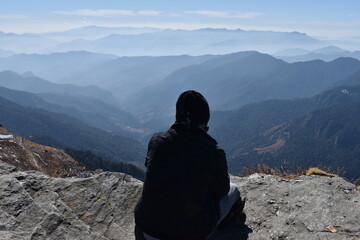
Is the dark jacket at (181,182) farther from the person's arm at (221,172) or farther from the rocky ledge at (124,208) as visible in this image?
the rocky ledge at (124,208)

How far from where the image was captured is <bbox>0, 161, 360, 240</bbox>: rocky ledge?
8414 mm

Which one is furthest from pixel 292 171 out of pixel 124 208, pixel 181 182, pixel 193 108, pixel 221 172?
pixel 181 182

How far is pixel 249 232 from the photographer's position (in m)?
8.75

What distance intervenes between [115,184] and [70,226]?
10.3ft

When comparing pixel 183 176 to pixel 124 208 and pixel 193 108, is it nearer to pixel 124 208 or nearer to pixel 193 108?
pixel 193 108

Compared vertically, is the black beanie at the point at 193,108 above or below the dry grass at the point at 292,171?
above

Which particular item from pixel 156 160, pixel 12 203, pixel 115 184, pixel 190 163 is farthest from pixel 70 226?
pixel 190 163

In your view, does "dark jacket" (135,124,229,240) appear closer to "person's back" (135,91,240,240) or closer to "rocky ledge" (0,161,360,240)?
"person's back" (135,91,240,240)

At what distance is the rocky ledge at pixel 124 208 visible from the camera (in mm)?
8414

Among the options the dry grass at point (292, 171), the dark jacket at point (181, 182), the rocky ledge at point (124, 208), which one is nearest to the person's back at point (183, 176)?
the dark jacket at point (181, 182)

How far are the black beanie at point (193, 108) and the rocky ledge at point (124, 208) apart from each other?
11.6 ft

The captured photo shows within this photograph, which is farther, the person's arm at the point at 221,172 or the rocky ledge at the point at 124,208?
the rocky ledge at the point at 124,208

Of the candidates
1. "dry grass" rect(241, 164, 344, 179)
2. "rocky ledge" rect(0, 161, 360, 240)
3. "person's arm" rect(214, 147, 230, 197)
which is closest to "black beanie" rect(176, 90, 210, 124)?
"person's arm" rect(214, 147, 230, 197)

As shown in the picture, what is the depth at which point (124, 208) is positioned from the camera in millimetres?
10547
